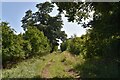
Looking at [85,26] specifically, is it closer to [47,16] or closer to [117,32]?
[117,32]

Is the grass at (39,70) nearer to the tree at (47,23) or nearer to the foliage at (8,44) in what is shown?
the foliage at (8,44)

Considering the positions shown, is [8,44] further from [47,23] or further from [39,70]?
[47,23]

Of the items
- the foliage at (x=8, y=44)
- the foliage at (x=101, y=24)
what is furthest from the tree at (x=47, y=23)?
the foliage at (x=101, y=24)

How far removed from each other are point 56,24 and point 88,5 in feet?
190

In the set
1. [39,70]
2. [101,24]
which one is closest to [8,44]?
[39,70]

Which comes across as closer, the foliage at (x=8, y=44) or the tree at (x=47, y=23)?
the foliage at (x=8, y=44)

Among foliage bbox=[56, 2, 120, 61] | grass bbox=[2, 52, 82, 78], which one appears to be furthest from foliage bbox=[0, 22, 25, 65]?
foliage bbox=[56, 2, 120, 61]

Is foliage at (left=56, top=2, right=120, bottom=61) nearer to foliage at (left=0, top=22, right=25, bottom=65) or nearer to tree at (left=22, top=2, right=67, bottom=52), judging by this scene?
foliage at (left=0, top=22, right=25, bottom=65)

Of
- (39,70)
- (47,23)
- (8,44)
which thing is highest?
(47,23)

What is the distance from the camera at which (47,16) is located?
72.1m

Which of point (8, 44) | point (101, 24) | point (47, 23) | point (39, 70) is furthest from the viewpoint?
point (47, 23)

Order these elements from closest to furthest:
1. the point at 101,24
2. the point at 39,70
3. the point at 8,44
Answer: the point at 101,24, the point at 39,70, the point at 8,44

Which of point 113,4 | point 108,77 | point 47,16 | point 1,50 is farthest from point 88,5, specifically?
point 47,16

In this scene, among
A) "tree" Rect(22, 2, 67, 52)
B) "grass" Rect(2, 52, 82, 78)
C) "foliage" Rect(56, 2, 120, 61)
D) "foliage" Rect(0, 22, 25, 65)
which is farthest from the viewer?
"tree" Rect(22, 2, 67, 52)
